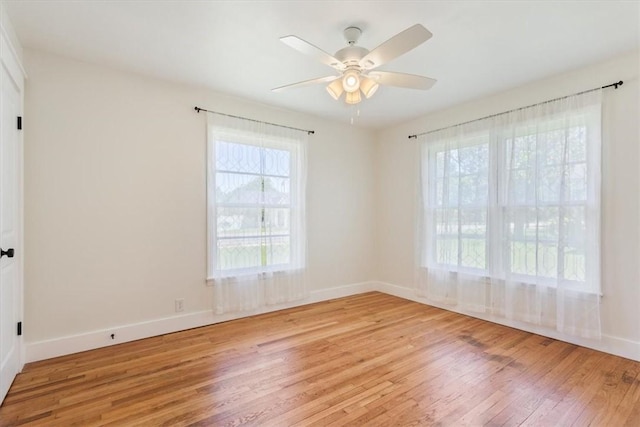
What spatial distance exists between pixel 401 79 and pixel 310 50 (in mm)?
755

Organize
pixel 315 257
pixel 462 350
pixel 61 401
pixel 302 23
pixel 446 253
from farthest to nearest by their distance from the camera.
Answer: pixel 315 257 → pixel 446 253 → pixel 462 350 → pixel 302 23 → pixel 61 401

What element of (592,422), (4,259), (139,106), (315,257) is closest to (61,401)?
(4,259)

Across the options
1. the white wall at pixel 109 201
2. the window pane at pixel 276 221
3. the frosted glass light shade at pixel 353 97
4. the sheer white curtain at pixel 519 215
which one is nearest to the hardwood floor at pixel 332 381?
the white wall at pixel 109 201

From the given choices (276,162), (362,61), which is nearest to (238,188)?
(276,162)

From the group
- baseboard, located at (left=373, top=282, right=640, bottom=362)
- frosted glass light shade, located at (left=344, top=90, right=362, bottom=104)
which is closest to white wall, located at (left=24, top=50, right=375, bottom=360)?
frosted glass light shade, located at (left=344, top=90, right=362, bottom=104)

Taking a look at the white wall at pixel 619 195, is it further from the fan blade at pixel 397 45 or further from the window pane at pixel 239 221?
the window pane at pixel 239 221

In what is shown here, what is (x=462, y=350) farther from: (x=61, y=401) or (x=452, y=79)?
(x=61, y=401)

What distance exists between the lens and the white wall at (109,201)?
8.66 ft

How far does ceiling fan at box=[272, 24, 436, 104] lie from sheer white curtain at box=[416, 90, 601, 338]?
1.67m

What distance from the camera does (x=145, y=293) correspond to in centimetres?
312

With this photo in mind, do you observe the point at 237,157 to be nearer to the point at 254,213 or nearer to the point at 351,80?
the point at 254,213

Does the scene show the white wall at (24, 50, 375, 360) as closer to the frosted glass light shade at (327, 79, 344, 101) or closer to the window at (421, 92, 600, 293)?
the frosted glass light shade at (327, 79, 344, 101)

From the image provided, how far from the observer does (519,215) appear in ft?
10.8

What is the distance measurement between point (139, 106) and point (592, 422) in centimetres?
431
